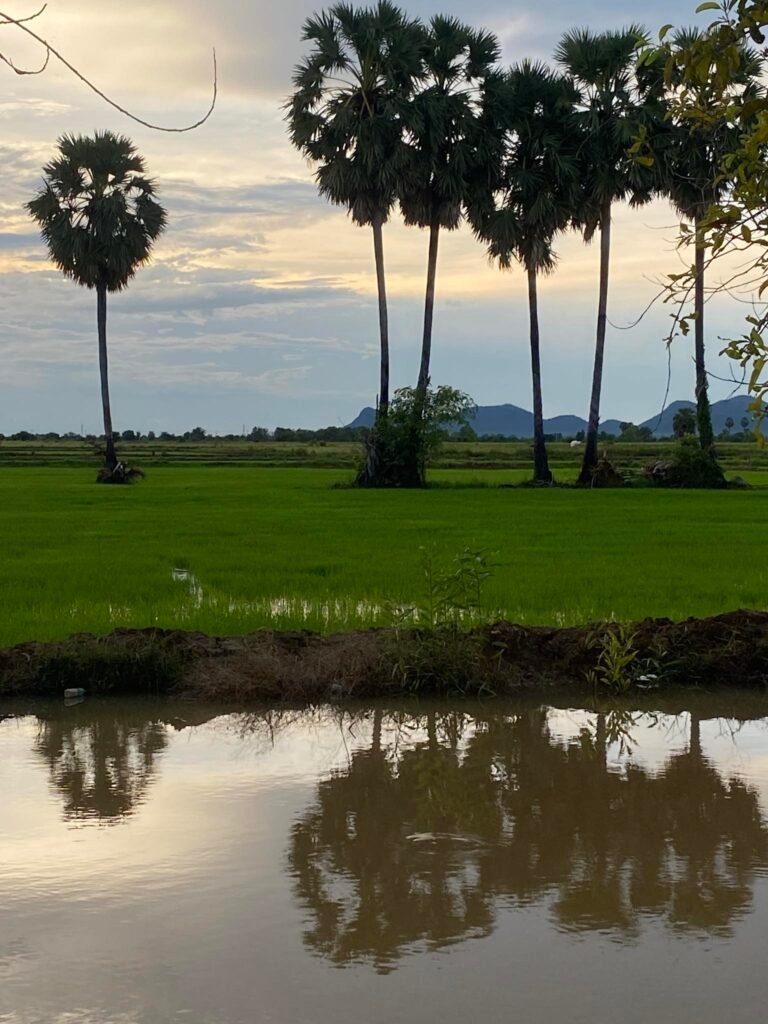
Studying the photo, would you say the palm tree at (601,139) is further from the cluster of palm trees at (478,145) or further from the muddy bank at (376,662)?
the muddy bank at (376,662)

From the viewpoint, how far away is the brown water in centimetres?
384

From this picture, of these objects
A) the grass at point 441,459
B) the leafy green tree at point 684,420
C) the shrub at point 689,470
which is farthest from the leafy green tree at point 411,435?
the leafy green tree at point 684,420

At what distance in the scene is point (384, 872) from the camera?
16.5 feet

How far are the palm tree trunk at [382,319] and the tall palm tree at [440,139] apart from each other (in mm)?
1298

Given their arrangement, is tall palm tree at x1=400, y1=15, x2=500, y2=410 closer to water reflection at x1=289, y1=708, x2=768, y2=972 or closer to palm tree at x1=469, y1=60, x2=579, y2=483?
palm tree at x1=469, y1=60, x2=579, y2=483

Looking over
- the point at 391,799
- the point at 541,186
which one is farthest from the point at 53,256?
the point at 391,799

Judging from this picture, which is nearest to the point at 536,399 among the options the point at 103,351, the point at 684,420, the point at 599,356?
the point at 599,356

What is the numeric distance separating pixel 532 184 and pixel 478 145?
2.50 metres

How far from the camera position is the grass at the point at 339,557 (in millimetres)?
12125

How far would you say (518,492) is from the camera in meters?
38.8

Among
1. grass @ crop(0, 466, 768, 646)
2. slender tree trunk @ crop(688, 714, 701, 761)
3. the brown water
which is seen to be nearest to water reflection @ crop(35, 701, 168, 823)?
the brown water

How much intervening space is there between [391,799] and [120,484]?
42079 millimetres

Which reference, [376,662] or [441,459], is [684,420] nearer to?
[441,459]

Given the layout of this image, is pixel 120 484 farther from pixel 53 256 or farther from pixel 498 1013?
pixel 498 1013
